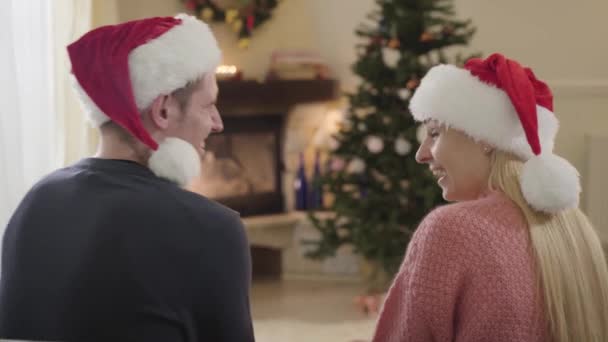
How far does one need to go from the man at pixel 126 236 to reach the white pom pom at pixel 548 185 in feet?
1.92

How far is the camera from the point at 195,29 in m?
1.52

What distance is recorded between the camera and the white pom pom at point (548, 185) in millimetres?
1374

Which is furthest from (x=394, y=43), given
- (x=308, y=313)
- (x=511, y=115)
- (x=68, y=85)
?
(x=511, y=115)

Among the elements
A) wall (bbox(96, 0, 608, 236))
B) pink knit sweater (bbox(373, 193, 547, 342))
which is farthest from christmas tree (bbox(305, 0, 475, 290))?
pink knit sweater (bbox(373, 193, 547, 342))

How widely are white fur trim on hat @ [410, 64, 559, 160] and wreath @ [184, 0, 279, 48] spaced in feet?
9.74

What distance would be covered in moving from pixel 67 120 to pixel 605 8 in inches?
129

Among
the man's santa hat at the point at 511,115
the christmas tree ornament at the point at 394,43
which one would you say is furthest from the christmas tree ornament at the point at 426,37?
the man's santa hat at the point at 511,115

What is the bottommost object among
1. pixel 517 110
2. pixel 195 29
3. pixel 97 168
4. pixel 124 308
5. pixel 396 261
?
pixel 396 261

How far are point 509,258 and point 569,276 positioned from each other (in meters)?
0.13

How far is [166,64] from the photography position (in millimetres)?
1395

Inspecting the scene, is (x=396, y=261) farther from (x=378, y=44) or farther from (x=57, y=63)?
(x=57, y=63)

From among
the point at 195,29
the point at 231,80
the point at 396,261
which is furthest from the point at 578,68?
the point at 195,29

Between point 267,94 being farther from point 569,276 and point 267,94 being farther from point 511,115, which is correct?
point 569,276

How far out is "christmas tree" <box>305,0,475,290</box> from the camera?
11.9 ft
